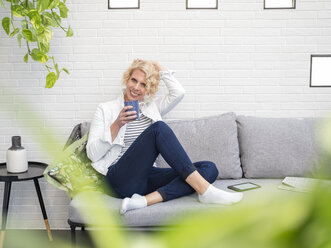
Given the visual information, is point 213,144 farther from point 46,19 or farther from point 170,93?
point 46,19

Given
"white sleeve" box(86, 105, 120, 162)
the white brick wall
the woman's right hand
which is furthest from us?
the white brick wall

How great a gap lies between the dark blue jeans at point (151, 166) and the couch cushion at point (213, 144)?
0.29 m

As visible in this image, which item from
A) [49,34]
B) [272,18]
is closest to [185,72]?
[272,18]

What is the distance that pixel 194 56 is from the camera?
9.74 feet

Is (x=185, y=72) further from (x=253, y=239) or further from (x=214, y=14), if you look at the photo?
(x=253, y=239)

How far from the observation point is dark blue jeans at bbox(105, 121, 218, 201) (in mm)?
2201

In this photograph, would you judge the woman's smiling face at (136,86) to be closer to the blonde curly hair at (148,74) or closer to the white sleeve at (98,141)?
the blonde curly hair at (148,74)

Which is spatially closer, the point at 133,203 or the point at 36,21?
the point at 133,203

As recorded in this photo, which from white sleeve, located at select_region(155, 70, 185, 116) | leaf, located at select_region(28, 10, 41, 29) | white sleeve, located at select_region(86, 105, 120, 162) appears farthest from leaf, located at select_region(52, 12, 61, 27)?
white sleeve, located at select_region(155, 70, 185, 116)

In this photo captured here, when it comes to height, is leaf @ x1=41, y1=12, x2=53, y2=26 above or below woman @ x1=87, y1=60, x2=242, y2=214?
above

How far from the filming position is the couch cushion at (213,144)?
2.68 m

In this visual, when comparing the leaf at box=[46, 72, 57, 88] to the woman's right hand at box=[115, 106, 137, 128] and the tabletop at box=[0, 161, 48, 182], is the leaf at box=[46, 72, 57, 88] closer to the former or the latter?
the tabletop at box=[0, 161, 48, 182]

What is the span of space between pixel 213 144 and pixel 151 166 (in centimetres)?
58

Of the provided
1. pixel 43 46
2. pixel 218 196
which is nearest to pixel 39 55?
pixel 43 46
